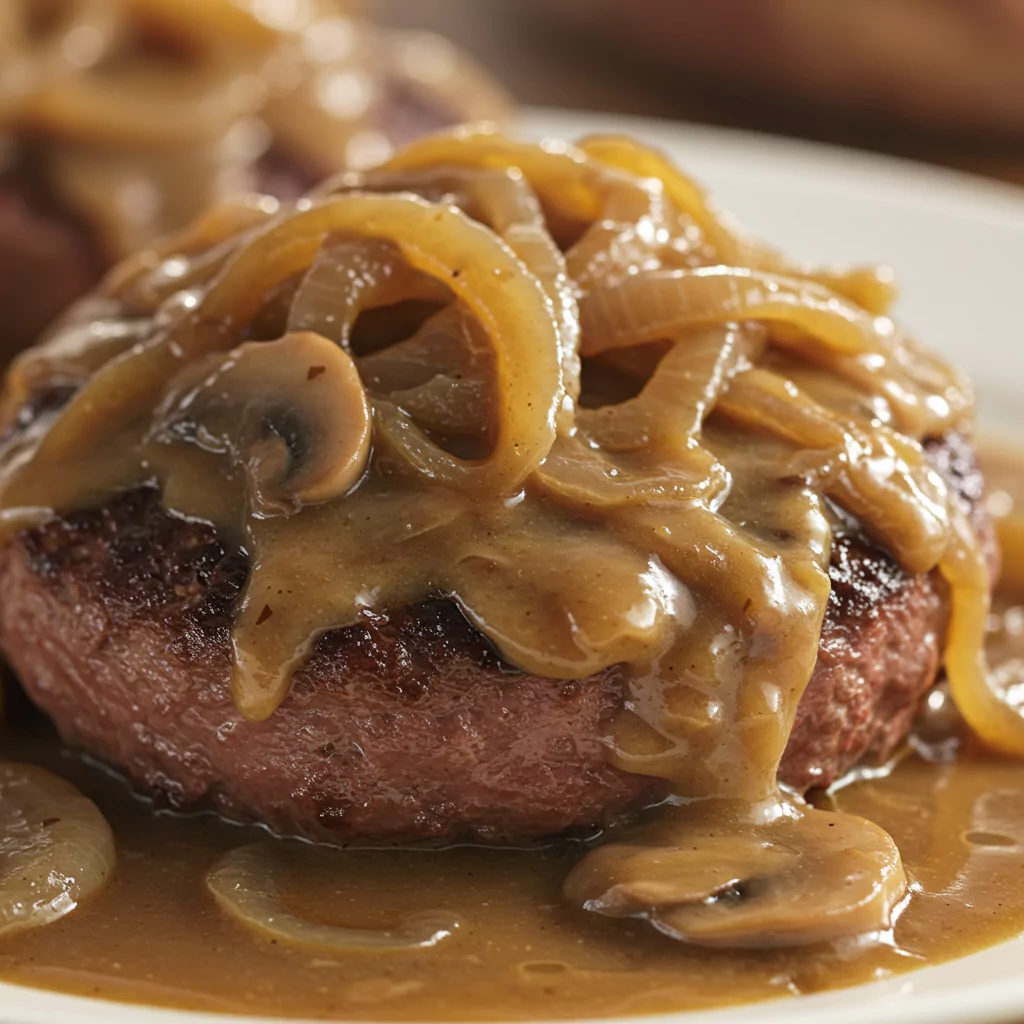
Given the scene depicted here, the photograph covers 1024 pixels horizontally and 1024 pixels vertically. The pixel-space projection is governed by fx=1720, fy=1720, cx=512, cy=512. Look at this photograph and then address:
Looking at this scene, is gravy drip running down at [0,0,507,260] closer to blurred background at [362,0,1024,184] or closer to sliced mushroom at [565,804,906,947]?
blurred background at [362,0,1024,184]

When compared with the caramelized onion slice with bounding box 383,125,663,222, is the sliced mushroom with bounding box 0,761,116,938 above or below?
below

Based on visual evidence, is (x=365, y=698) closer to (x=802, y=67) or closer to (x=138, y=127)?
(x=138, y=127)

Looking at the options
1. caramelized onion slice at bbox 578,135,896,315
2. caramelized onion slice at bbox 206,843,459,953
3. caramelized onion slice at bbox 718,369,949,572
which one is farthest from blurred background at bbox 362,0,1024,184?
caramelized onion slice at bbox 206,843,459,953

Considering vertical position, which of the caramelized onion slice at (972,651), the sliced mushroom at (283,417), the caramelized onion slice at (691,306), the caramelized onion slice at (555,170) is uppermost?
the caramelized onion slice at (555,170)

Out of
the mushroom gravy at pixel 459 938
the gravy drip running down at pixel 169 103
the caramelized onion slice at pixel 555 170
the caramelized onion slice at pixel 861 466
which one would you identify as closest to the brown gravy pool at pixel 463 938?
the mushroom gravy at pixel 459 938

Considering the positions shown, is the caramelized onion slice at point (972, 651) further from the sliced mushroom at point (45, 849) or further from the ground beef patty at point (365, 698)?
the sliced mushroom at point (45, 849)

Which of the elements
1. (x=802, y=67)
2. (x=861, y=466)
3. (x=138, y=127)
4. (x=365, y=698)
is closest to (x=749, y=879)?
(x=365, y=698)
